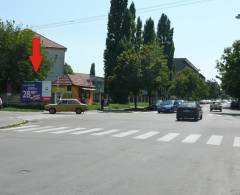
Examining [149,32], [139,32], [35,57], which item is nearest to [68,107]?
[35,57]

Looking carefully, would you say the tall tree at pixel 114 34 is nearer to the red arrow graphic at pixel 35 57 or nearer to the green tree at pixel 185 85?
the red arrow graphic at pixel 35 57

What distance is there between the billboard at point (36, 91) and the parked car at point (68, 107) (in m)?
6.13

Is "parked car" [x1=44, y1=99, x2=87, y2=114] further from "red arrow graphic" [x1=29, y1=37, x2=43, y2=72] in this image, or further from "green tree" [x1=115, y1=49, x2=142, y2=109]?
"green tree" [x1=115, y1=49, x2=142, y2=109]

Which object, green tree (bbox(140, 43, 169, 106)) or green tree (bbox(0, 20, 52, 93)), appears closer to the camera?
green tree (bbox(0, 20, 52, 93))

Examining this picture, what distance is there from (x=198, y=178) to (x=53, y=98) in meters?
57.7

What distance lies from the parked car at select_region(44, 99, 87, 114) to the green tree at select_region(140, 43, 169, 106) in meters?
21.3

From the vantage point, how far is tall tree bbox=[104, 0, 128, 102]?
268 ft

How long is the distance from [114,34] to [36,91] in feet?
89.8

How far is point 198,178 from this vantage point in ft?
34.9

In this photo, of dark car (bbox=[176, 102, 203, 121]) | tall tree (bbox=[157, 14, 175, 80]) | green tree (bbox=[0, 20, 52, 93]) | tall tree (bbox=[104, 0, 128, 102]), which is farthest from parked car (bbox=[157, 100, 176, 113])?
tall tree (bbox=[157, 14, 175, 80])

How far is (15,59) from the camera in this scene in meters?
63.2

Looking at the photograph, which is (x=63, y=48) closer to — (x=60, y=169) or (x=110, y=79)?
(x=110, y=79)

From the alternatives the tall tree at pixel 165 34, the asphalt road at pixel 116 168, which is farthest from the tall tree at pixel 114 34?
→ the asphalt road at pixel 116 168

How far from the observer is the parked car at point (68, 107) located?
51.2m
